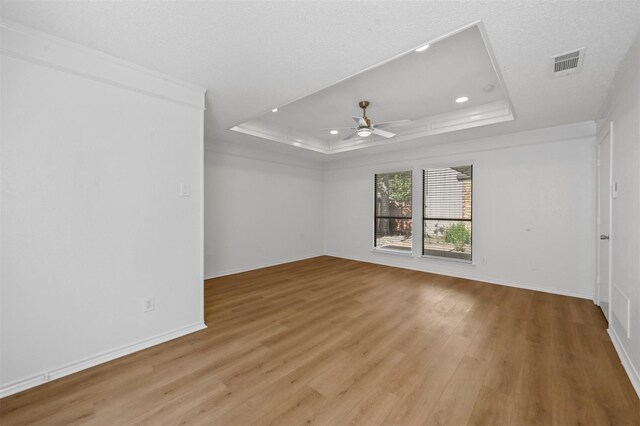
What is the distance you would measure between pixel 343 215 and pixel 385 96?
389cm

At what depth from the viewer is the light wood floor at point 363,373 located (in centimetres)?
170

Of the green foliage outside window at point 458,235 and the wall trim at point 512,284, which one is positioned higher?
the green foliage outside window at point 458,235

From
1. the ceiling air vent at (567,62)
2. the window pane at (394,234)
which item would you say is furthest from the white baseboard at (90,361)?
the window pane at (394,234)

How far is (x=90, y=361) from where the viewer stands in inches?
87.2

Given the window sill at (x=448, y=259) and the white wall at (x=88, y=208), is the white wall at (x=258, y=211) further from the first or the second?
the window sill at (x=448, y=259)

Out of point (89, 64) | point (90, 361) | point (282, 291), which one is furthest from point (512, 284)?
point (89, 64)

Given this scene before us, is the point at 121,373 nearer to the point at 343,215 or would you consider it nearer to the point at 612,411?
the point at 612,411

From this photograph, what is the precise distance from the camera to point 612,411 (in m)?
1.73

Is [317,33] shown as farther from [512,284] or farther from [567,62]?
[512,284]

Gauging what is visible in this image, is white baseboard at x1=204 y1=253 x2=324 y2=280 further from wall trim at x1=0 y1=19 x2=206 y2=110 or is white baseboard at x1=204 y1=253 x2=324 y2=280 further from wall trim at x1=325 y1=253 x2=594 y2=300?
wall trim at x1=0 y1=19 x2=206 y2=110

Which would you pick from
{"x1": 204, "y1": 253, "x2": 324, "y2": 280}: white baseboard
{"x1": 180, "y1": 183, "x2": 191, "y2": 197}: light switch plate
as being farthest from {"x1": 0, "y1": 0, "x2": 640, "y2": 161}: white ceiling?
{"x1": 204, "y1": 253, "x2": 324, "y2": 280}: white baseboard

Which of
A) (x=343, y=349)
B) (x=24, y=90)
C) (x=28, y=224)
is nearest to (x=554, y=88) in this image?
(x=343, y=349)

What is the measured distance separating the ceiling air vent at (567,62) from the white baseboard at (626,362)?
2.52 metres

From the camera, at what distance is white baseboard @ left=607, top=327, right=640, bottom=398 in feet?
6.30
